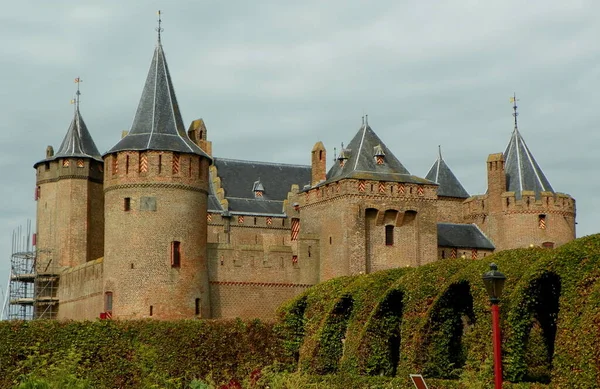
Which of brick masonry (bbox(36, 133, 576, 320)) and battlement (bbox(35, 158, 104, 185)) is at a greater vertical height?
battlement (bbox(35, 158, 104, 185))

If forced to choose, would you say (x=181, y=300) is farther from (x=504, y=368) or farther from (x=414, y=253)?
(x=504, y=368)

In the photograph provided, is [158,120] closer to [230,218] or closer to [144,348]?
[230,218]

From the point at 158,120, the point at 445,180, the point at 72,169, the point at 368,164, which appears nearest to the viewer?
the point at 158,120

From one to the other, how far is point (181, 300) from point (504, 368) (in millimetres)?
21353

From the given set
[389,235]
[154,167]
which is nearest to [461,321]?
[154,167]

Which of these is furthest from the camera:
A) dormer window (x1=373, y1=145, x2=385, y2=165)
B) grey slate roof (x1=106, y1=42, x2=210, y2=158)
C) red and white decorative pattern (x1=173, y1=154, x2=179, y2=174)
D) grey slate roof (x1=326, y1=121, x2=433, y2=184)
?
dormer window (x1=373, y1=145, x2=385, y2=165)

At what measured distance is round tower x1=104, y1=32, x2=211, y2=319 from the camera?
141ft

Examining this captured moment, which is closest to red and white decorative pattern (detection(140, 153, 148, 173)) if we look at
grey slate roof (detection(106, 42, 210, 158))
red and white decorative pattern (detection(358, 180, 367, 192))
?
grey slate roof (detection(106, 42, 210, 158))

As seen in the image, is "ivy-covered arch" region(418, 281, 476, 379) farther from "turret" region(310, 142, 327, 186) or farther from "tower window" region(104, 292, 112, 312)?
"turret" region(310, 142, 327, 186)

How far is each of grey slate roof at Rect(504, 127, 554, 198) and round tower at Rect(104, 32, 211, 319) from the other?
19.3m

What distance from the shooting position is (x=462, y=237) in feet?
183

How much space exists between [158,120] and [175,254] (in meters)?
5.94

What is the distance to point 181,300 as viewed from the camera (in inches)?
1699

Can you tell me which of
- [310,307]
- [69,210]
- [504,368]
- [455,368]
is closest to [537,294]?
[504,368]
